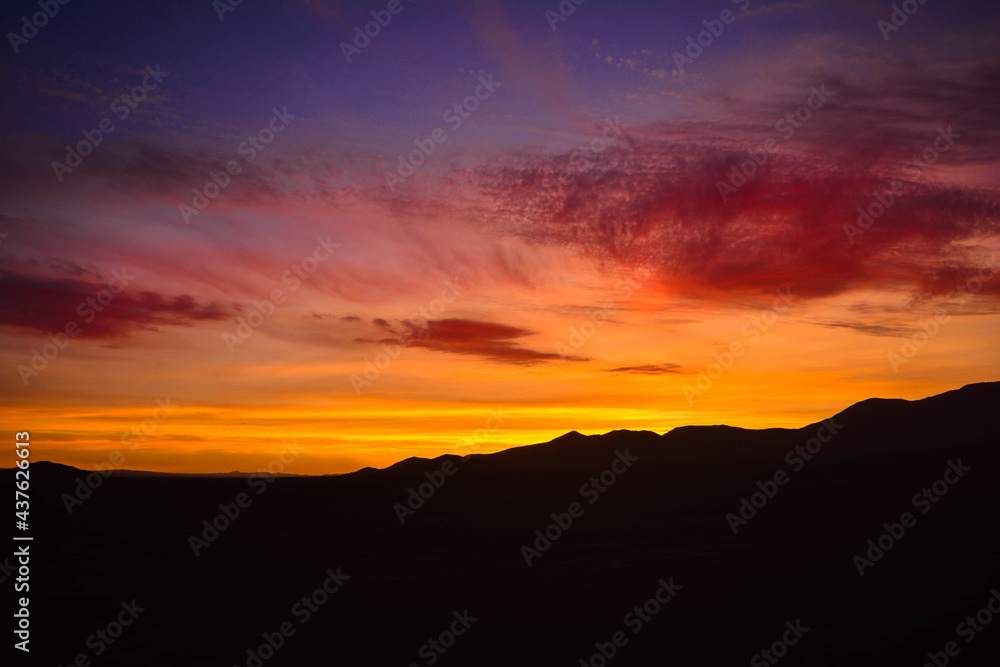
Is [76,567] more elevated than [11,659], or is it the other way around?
[76,567]

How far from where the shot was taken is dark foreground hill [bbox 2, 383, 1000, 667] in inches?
456

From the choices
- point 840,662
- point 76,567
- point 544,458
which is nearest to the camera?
point 840,662

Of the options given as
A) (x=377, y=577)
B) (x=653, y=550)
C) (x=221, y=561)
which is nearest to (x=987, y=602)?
(x=653, y=550)

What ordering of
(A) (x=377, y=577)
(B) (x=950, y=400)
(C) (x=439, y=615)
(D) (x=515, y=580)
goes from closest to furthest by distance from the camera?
(C) (x=439, y=615) < (D) (x=515, y=580) < (A) (x=377, y=577) < (B) (x=950, y=400)

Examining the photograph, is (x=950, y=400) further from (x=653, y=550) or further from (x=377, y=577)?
(x=377, y=577)

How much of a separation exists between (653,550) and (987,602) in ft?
30.4

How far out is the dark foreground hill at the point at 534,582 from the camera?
38.0 ft

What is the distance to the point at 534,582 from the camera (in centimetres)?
1661

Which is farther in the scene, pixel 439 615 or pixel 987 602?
pixel 439 615

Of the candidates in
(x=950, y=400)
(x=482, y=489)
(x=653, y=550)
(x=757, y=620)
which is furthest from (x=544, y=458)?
(x=757, y=620)

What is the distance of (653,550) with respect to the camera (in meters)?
20.5

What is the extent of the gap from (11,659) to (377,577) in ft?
27.6

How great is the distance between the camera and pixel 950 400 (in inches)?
4240

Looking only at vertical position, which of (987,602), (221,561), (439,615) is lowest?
(987,602)
